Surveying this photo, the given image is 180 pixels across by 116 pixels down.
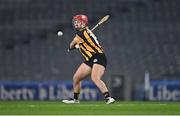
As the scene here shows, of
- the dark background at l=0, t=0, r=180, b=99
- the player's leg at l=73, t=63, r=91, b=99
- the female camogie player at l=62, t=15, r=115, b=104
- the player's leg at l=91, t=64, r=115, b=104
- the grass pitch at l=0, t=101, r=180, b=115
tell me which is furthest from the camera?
the dark background at l=0, t=0, r=180, b=99

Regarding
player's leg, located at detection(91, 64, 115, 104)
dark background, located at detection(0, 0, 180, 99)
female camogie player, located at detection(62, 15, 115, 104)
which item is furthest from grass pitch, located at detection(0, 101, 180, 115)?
dark background, located at detection(0, 0, 180, 99)

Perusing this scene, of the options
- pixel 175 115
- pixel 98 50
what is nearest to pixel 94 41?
pixel 98 50

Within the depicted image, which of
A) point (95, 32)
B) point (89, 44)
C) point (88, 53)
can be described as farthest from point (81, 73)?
point (95, 32)

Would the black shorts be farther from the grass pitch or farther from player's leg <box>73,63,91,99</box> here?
the grass pitch

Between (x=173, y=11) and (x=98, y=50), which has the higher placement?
(x=173, y=11)

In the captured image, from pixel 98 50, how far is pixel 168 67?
10.8 meters

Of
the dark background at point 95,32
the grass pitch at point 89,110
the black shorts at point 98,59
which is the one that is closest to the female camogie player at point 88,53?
the black shorts at point 98,59

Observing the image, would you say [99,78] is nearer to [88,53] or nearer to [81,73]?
[81,73]

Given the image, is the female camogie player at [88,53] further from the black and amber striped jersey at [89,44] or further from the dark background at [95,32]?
the dark background at [95,32]

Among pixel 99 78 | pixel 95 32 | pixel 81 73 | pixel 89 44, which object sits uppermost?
pixel 95 32

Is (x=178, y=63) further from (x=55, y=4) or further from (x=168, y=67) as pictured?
(x=55, y=4)

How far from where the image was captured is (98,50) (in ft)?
43.7

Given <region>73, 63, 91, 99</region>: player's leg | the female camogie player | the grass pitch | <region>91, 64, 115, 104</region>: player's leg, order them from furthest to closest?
<region>73, 63, 91, 99</region>: player's leg < the female camogie player < <region>91, 64, 115, 104</region>: player's leg < the grass pitch

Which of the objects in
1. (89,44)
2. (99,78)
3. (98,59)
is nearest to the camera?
(99,78)
